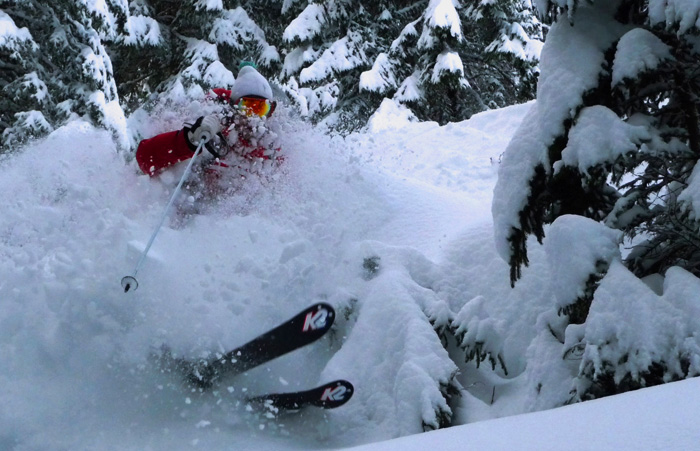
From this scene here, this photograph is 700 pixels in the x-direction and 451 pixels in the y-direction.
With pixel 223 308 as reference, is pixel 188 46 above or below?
below

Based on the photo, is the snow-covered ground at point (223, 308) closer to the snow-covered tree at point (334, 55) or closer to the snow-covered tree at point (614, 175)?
the snow-covered tree at point (614, 175)

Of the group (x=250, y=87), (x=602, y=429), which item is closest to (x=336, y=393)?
(x=602, y=429)

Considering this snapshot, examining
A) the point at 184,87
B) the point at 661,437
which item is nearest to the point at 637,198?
the point at 661,437

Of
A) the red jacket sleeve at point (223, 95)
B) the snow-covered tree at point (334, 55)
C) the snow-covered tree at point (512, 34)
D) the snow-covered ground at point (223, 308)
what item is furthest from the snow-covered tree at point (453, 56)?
the snow-covered ground at point (223, 308)

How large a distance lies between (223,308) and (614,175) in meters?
2.99

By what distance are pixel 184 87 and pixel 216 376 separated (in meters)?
12.4

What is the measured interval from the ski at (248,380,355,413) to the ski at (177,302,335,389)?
28 cm

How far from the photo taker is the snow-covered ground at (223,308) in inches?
163

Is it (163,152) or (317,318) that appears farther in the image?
(163,152)

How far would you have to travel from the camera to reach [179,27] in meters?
17.3

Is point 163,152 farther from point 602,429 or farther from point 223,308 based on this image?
point 602,429

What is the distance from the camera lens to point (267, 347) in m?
4.52

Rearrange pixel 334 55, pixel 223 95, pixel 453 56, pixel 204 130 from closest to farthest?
pixel 204 130, pixel 223 95, pixel 453 56, pixel 334 55

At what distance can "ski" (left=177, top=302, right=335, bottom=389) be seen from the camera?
4.41 metres
